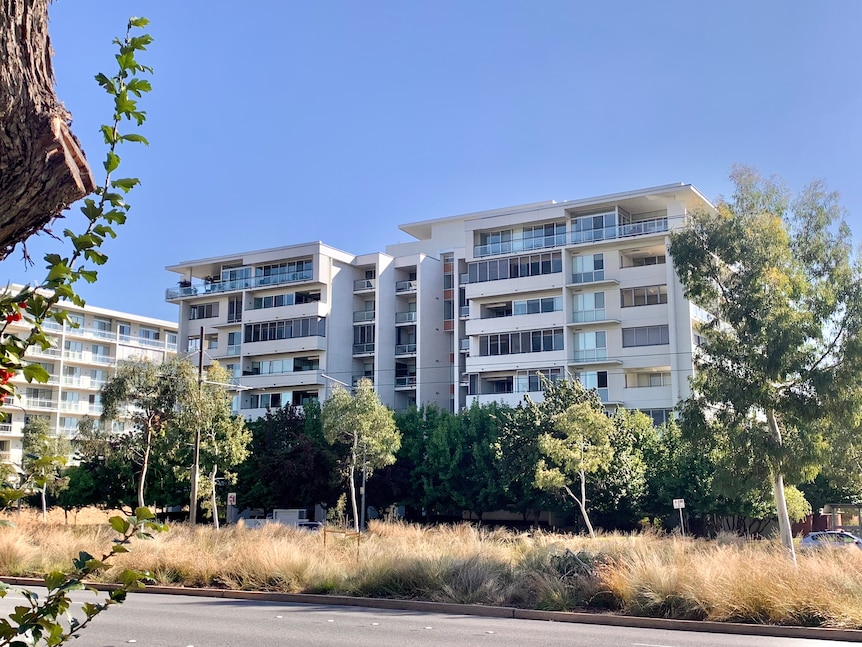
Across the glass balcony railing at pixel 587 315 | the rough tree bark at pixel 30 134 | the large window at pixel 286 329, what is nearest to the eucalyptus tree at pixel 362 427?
the glass balcony railing at pixel 587 315

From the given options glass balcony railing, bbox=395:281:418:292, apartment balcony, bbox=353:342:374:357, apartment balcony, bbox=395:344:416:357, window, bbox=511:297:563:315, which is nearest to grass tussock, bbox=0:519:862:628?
window, bbox=511:297:563:315

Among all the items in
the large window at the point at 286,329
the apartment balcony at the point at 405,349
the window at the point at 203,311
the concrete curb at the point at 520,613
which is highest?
the window at the point at 203,311

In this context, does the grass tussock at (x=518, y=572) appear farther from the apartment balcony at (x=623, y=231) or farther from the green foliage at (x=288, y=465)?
the apartment balcony at (x=623, y=231)

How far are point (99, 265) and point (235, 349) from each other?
69505 millimetres

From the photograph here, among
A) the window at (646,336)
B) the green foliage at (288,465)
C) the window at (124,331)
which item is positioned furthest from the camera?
the window at (124,331)

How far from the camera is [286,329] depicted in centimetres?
6800

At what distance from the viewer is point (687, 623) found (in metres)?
13.9

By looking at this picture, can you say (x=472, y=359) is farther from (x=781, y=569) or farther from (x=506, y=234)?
(x=781, y=569)

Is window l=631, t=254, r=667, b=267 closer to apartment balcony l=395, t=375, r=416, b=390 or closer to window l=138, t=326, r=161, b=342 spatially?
apartment balcony l=395, t=375, r=416, b=390

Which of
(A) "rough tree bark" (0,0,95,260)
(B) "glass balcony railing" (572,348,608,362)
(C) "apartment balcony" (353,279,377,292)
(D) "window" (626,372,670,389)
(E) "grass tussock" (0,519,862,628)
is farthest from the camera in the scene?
(C) "apartment balcony" (353,279,377,292)

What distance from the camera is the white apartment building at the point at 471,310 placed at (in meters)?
55.2

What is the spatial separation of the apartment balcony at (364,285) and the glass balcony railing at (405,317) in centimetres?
299

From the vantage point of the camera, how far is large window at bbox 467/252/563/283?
193 ft

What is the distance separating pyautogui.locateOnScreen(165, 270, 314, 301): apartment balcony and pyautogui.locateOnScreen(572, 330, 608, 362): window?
74.0 ft
